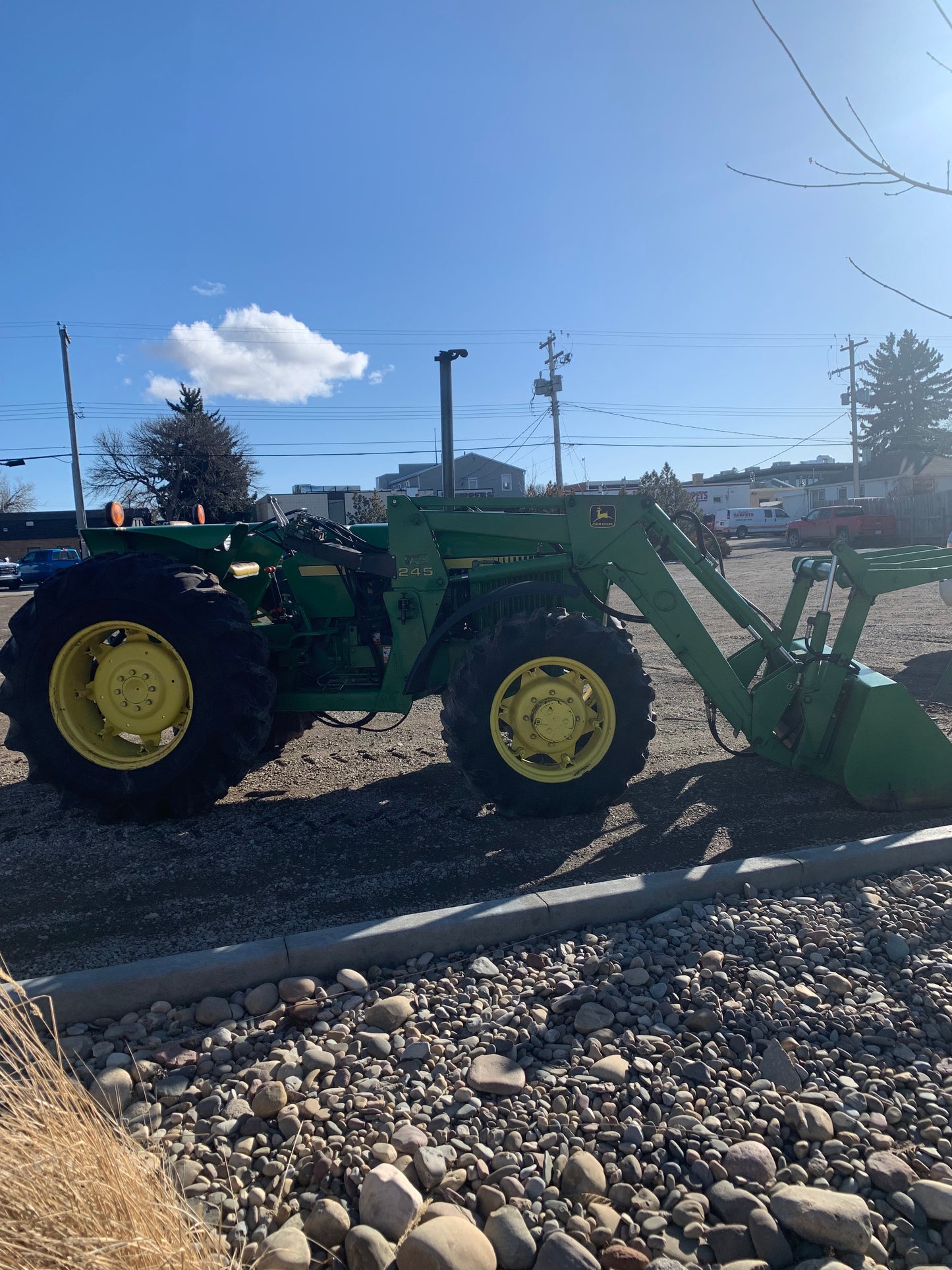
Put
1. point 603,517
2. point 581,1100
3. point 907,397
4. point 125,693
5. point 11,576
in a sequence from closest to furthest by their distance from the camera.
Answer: point 581,1100 < point 125,693 < point 603,517 < point 11,576 < point 907,397

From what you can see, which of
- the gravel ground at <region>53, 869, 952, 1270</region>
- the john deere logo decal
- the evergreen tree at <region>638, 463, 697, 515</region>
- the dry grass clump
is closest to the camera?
the dry grass clump

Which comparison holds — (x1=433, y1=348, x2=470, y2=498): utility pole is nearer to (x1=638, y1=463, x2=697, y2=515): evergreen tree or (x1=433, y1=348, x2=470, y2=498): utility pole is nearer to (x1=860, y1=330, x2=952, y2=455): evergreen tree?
(x1=638, y1=463, x2=697, y2=515): evergreen tree

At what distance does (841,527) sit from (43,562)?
32.4 metres

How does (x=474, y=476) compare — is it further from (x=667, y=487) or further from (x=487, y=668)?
(x=487, y=668)

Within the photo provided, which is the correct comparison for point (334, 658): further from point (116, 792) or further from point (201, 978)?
point (201, 978)

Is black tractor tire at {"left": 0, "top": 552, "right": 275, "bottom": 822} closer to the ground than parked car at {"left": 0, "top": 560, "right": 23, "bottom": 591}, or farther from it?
closer to the ground

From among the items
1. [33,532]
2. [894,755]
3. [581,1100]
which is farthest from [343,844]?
[33,532]

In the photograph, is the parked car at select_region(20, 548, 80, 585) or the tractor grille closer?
the tractor grille

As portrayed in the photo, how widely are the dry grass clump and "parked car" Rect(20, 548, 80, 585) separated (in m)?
35.0

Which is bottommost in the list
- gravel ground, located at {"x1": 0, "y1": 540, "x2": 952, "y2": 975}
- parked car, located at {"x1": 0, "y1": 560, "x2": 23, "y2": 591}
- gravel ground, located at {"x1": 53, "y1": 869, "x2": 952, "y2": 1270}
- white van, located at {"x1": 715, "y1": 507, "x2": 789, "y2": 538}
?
gravel ground, located at {"x1": 53, "y1": 869, "x2": 952, "y2": 1270}

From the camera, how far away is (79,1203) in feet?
5.45

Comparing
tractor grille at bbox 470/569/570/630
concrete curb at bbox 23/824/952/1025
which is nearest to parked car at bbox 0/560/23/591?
tractor grille at bbox 470/569/570/630

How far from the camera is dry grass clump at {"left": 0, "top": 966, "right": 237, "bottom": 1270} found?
5.08ft

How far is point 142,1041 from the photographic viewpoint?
2885 mm
